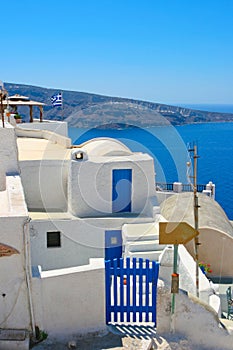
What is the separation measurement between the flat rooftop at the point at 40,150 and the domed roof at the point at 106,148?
3.53 ft

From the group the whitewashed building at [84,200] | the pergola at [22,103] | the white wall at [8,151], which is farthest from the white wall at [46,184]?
the pergola at [22,103]

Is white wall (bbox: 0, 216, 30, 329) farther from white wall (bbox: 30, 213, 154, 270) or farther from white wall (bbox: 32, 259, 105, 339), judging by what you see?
white wall (bbox: 30, 213, 154, 270)

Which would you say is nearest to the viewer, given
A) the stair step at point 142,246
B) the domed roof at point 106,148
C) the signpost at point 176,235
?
the signpost at point 176,235

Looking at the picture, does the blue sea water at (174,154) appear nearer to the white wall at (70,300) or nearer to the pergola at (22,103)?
the white wall at (70,300)

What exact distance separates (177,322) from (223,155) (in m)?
91.3

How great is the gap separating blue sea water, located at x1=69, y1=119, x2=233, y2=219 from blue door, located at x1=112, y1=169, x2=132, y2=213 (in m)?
2.03

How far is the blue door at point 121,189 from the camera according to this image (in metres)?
14.0

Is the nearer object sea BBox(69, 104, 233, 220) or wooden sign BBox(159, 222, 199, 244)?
wooden sign BBox(159, 222, 199, 244)

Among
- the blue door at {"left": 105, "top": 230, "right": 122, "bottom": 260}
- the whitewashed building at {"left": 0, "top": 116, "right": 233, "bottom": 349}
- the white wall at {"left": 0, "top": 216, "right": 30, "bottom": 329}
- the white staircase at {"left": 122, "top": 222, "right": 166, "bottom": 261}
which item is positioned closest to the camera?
the white wall at {"left": 0, "top": 216, "right": 30, "bottom": 329}

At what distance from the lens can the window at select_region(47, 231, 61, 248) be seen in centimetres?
1344

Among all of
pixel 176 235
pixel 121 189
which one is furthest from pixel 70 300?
pixel 121 189

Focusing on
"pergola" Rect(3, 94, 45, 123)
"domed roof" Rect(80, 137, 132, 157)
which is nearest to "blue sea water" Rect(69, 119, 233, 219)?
"domed roof" Rect(80, 137, 132, 157)

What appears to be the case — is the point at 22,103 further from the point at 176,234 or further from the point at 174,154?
the point at 176,234

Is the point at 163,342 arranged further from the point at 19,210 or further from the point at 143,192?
the point at 143,192
